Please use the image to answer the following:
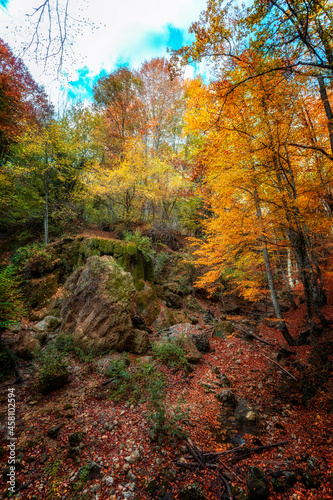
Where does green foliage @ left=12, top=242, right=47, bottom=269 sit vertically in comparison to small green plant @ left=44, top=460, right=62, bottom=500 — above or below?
above

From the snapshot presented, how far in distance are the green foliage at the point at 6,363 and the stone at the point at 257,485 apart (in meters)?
5.54

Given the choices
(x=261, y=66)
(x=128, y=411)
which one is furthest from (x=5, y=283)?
(x=261, y=66)

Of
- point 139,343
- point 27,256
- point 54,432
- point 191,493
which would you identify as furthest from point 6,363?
point 27,256

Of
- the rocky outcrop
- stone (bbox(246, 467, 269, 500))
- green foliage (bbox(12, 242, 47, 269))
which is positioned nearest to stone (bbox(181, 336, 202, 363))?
the rocky outcrop

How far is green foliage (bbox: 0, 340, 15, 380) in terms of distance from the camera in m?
4.54

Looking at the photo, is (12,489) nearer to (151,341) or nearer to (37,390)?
(37,390)

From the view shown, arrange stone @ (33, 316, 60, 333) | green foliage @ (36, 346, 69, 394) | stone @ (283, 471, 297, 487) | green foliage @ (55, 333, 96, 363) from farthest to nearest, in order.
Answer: stone @ (33, 316, 60, 333)
green foliage @ (55, 333, 96, 363)
green foliage @ (36, 346, 69, 394)
stone @ (283, 471, 297, 487)

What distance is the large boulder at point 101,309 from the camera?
20.2 feet

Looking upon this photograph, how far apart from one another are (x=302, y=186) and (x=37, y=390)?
10.2 m

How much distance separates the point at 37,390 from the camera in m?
4.33

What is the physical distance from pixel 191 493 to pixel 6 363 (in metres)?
4.91

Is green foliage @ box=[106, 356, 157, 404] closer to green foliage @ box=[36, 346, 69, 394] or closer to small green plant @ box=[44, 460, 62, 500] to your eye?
green foliage @ box=[36, 346, 69, 394]

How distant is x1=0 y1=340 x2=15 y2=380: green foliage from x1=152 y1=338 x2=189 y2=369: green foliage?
3.94 metres

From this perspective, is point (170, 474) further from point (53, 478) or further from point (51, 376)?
point (51, 376)
